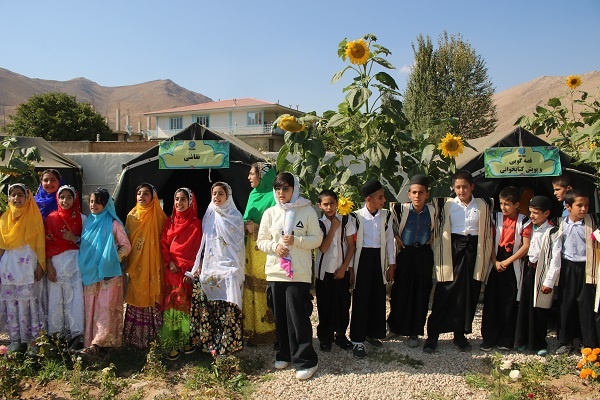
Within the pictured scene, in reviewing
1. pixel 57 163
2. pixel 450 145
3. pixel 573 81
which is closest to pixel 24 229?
pixel 450 145

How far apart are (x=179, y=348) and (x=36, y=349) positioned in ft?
3.52

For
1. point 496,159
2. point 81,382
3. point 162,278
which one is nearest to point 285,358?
point 162,278

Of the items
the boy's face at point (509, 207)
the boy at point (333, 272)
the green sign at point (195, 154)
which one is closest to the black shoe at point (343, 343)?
the boy at point (333, 272)

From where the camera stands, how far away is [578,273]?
358 cm

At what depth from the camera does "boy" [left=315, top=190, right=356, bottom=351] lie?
12.1ft

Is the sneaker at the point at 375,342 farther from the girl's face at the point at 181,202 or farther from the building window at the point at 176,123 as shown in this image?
the building window at the point at 176,123

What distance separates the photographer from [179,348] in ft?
12.3

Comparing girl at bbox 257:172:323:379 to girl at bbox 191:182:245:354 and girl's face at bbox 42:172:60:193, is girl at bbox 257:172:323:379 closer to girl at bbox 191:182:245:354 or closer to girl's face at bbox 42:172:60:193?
girl at bbox 191:182:245:354

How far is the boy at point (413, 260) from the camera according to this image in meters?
3.77

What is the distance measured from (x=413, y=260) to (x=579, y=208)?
125 centimetres

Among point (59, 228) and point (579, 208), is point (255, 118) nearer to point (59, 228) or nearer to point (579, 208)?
point (59, 228)

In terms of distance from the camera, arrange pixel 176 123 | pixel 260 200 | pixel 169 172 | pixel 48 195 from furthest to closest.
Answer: pixel 176 123 < pixel 169 172 < pixel 48 195 < pixel 260 200

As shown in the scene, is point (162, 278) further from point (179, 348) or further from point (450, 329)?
point (450, 329)

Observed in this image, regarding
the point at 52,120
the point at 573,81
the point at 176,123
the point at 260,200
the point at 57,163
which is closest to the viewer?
the point at 260,200
